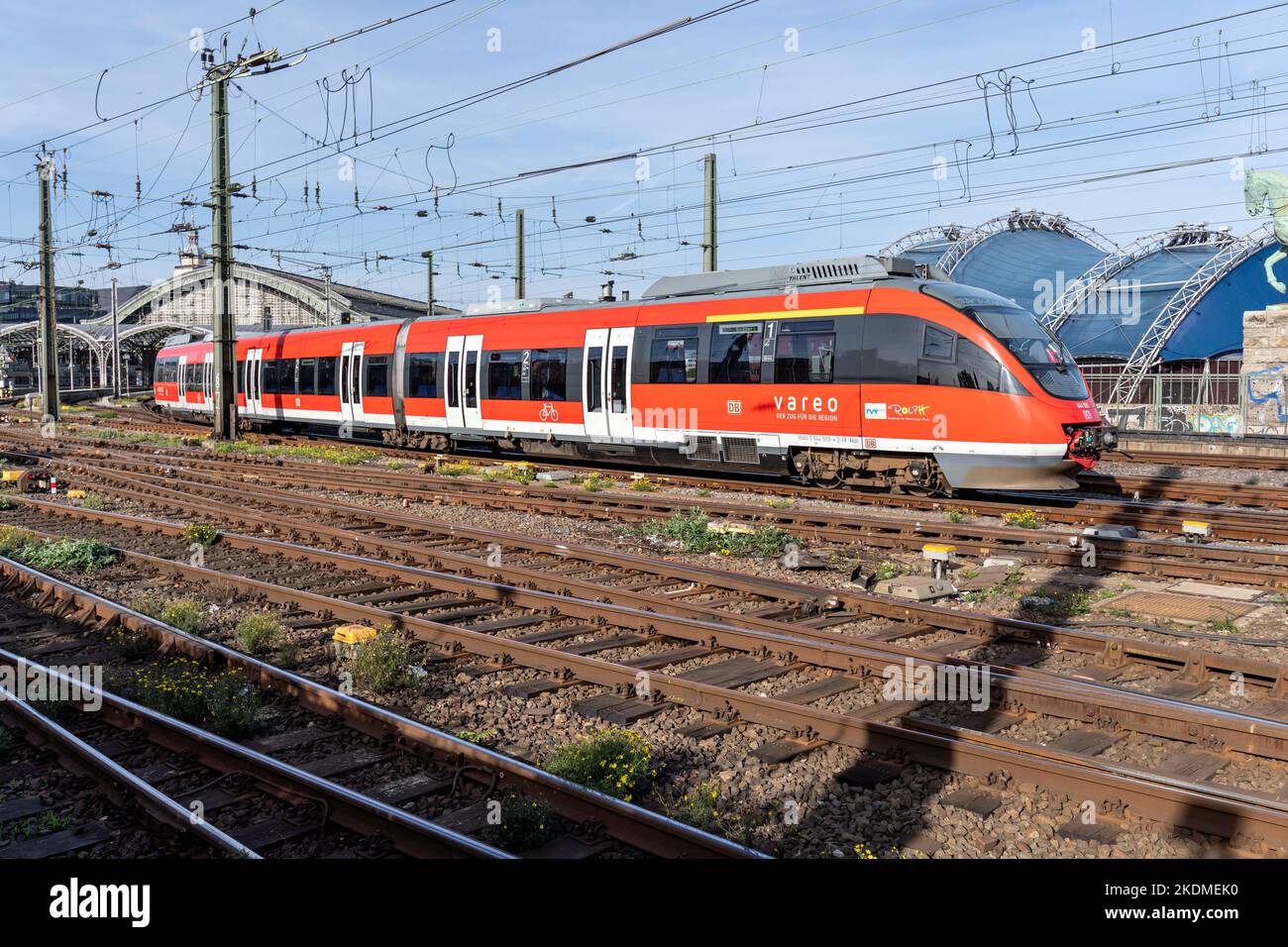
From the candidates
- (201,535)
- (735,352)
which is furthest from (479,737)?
(735,352)

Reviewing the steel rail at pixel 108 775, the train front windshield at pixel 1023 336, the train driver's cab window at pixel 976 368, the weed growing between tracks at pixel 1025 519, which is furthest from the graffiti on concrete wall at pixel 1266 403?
the steel rail at pixel 108 775

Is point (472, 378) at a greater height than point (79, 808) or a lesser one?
greater

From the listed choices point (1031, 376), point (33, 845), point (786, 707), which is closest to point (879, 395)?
point (1031, 376)

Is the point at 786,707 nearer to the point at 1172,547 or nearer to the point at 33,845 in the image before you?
the point at 33,845

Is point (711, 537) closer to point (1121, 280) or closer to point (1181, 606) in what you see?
point (1181, 606)

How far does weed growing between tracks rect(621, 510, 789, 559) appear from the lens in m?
12.4

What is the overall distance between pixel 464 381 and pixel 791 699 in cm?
1736

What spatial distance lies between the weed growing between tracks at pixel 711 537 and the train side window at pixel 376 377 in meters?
13.5

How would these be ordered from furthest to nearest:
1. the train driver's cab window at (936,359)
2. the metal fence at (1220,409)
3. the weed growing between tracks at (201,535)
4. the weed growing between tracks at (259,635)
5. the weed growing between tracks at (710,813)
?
1. the metal fence at (1220,409)
2. the train driver's cab window at (936,359)
3. the weed growing between tracks at (201,535)
4. the weed growing between tracks at (259,635)
5. the weed growing between tracks at (710,813)

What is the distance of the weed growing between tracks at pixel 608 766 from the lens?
18.2ft

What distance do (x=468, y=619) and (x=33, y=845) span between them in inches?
181

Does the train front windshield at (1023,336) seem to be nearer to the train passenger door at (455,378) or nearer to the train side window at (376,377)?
the train passenger door at (455,378)

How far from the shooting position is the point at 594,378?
20.0m

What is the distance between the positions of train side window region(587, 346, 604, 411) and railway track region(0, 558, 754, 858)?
1255 cm
